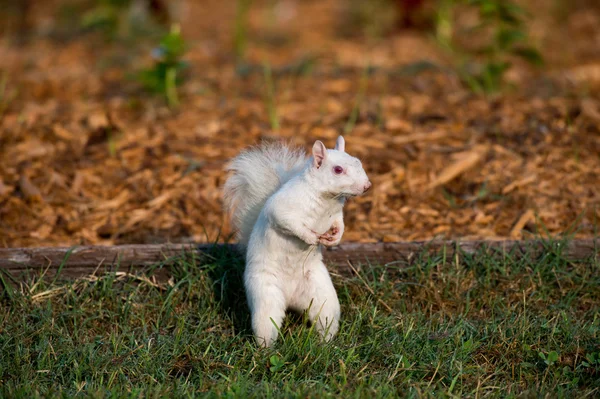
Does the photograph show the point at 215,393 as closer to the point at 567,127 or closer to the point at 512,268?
the point at 512,268

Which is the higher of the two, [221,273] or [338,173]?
[338,173]

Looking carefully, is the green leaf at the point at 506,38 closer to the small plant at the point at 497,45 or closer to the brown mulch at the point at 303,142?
the small plant at the point at 497,45

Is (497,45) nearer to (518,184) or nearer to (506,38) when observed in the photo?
(506,38)

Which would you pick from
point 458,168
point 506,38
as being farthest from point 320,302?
point 506,38

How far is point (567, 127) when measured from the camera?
213 inches

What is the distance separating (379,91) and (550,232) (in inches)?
91.4

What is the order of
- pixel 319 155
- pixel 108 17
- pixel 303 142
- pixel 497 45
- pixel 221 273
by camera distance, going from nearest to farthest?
pixel 319 155, pixel 221 273, pixel 303 142, pixel 497 45, pixel 108 17

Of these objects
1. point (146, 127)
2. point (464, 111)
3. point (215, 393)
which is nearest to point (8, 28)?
point (146, 127)

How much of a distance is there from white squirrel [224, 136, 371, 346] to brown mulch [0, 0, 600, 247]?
1.92ft

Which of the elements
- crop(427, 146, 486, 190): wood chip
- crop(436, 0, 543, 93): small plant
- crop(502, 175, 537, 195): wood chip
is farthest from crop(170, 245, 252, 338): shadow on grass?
crop(436, 0, 543, 93): small plant

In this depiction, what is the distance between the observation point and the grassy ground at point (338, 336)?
3107mm

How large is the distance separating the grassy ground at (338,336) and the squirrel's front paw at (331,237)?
44cm

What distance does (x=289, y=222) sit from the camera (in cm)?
326

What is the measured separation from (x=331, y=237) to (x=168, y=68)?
2.98 meters
